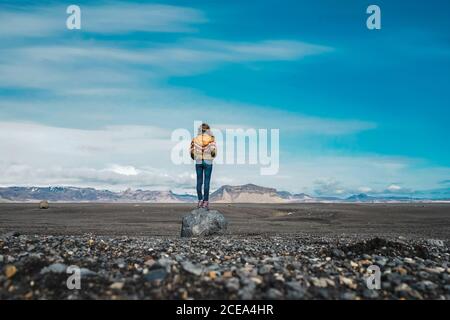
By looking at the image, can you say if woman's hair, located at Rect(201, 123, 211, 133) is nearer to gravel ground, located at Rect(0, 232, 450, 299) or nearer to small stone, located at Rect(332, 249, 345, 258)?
gravel ground, located at Rect(0, 232, 450, 299)

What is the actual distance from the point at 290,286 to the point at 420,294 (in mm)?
2490

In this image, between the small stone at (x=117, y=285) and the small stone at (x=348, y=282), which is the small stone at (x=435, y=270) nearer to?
the small stone at (x=348, y=282)

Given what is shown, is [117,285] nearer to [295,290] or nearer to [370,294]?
[295,290]

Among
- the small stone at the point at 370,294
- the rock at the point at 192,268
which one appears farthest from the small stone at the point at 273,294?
the small stone at the point at 370,294

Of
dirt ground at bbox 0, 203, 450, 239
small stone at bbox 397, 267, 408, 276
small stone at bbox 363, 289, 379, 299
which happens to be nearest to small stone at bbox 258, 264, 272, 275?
small stone at bbox 363, 289, 379, 299

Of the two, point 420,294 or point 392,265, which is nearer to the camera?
point 420,294

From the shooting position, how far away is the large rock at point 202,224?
2058cm

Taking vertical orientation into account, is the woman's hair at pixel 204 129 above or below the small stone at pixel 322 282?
above

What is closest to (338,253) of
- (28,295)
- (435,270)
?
(435,270)
